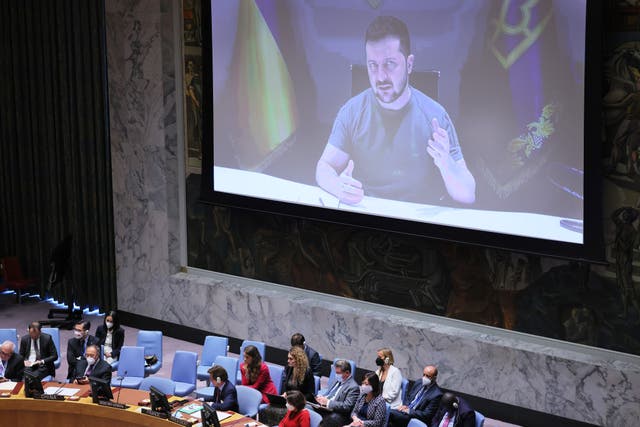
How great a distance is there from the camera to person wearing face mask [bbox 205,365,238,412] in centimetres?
1044

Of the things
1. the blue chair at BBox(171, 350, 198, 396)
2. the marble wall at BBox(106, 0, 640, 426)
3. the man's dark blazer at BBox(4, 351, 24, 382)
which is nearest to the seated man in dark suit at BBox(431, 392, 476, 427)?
the marble wall at BBox(106, 0, 640, 426)

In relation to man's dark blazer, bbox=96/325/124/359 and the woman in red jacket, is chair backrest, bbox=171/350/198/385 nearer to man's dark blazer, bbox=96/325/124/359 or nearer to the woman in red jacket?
the woman in red jacket

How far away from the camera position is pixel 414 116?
40.1ft

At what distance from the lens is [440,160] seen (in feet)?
39.7

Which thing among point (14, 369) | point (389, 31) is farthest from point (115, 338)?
point (389, 31)

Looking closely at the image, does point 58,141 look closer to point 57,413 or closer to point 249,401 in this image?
point 57,413

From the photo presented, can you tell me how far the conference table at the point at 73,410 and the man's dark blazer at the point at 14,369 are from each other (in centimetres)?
76

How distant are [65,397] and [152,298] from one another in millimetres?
4816

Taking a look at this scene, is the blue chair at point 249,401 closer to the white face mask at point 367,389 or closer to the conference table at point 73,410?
the conference table at point 73,410

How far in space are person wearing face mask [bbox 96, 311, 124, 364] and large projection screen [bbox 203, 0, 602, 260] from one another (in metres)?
2.44

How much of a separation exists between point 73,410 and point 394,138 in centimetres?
490

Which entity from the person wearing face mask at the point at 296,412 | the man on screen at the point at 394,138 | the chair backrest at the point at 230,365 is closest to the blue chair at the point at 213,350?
the chair backrest at the point at 230,365

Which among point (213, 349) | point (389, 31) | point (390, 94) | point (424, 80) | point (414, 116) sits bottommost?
point (213, 349)

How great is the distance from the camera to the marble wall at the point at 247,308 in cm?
1143
